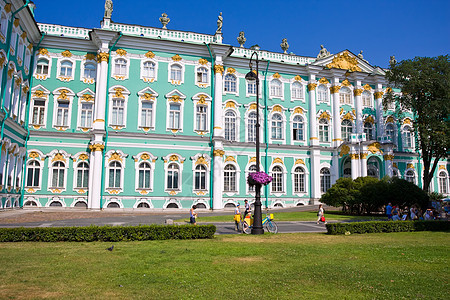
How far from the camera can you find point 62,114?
112ft

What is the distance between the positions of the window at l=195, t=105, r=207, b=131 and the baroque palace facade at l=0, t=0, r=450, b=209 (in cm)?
11

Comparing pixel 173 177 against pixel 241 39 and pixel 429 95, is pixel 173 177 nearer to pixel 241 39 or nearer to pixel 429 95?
pixel 241 39

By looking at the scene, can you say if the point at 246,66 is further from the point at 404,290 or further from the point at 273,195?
the point at 404,290

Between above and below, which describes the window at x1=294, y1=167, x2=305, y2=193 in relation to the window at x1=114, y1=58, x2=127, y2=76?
below

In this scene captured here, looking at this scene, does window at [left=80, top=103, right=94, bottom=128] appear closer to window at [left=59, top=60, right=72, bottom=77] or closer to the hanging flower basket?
window at [left=59, top=60, right=72, bottom=77]

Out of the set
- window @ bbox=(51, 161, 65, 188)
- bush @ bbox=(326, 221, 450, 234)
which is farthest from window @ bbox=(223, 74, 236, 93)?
bush @ bbox=(326, 221, 450, 234)

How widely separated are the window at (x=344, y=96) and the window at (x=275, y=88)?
749 centimetres

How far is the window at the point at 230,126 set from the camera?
38.1 m

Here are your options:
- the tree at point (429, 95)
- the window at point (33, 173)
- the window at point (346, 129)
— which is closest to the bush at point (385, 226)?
the tree at point (429, 95)

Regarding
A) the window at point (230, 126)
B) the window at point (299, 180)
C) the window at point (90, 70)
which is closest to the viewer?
the window at point (90, 70)

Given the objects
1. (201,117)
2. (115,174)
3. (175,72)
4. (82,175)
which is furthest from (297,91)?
(82,175)

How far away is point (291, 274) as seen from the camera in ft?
29.8

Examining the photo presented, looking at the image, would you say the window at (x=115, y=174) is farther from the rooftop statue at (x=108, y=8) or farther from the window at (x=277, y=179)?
the window at (x=277, y=179)

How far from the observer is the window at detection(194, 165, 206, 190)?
3584 centimetres
